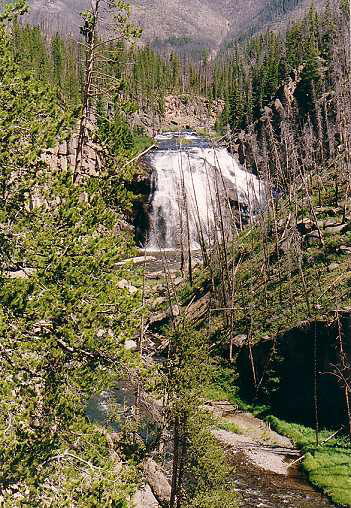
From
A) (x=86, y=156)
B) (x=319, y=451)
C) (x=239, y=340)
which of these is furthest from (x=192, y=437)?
(x=239, y=340)

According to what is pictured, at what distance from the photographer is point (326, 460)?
28.6 meters

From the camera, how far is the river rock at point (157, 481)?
2377 centimetres

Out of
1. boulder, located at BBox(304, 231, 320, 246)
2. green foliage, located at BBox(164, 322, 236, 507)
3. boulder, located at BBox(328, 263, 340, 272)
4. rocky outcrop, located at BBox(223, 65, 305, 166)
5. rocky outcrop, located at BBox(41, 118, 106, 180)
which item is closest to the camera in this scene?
rocky outcrop, located at BBox(41, 118, 106, 180)

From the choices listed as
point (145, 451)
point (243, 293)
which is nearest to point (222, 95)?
point (243, 293)

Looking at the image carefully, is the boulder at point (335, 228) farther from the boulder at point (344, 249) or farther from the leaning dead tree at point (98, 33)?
the leaning dead tree at point (98, 33)

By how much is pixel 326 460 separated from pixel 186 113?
129 m

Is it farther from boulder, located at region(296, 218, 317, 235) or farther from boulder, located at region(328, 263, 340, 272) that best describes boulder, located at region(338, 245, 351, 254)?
boulder, located at region(296, 218, 317, 235)

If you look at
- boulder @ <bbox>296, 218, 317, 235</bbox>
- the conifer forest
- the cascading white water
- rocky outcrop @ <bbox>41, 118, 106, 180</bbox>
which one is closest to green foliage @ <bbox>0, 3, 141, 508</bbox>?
the conifer forest

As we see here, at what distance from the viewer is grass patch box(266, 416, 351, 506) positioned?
2603 centimetres

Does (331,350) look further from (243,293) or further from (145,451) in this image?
(145,451)

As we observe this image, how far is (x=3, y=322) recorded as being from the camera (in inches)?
430

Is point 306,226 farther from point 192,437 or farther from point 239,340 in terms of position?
point 192,437

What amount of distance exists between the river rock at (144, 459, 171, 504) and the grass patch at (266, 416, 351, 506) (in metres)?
8.10

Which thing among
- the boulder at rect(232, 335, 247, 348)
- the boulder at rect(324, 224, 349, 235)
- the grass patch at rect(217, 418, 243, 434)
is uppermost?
the boulder at rect(324, 224, 349, 235)
